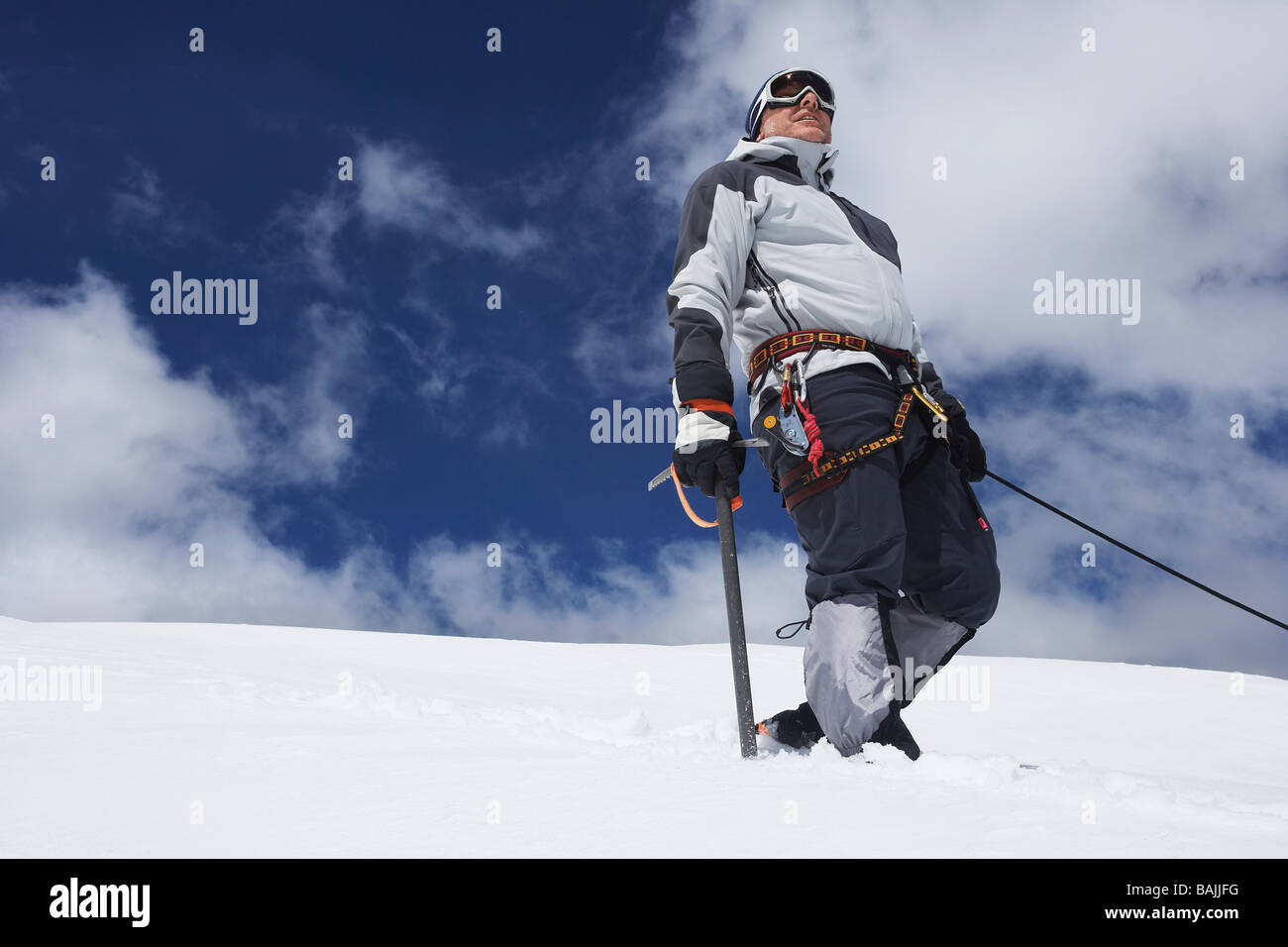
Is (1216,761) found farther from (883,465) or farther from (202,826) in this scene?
(202,826)

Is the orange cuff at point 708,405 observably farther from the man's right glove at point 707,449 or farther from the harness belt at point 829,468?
the harness belt at point 829,468

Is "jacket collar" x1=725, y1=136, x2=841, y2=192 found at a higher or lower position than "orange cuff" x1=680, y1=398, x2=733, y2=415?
higher

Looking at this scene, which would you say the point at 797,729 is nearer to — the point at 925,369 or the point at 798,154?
the point at 925,369

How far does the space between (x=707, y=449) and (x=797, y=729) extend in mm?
955

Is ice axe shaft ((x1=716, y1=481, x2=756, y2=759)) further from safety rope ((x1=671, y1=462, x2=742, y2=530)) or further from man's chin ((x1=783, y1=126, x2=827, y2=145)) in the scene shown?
man's chin ((x1=783, y1=126, x2=827, y2=145))

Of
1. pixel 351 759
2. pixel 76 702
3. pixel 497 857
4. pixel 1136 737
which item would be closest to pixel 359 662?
pixel 76 702

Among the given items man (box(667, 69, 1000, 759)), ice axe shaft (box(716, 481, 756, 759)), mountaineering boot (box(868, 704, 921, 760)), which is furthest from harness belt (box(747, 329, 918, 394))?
mountaineering boot (box(868, 704, 921, 760))

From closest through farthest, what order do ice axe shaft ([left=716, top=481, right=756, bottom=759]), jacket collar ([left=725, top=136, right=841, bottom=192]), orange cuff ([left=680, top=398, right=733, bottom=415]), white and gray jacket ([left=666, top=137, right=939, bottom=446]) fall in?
ice axe shaft ([left=716, top=481, right=756, bottom=759])
orange cuff ([left=680, top=398, right=733, bottom=415])
white and gray jacket ([left=666, top=137, right=939, bottom=446])
jacket collar ([left=725, top=136, right=841, bottom=192])

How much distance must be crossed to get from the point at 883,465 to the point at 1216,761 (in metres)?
3.16

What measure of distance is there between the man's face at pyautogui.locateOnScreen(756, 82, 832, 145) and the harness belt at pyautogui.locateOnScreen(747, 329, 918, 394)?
2.66ft

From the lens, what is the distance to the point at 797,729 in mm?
2512

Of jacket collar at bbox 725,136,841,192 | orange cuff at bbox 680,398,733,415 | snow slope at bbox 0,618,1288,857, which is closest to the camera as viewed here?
snow slope at bbox 0,618,1288,857

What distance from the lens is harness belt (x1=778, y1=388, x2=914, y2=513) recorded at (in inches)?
91.4

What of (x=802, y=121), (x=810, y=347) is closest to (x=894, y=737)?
(x=810, y=347)
